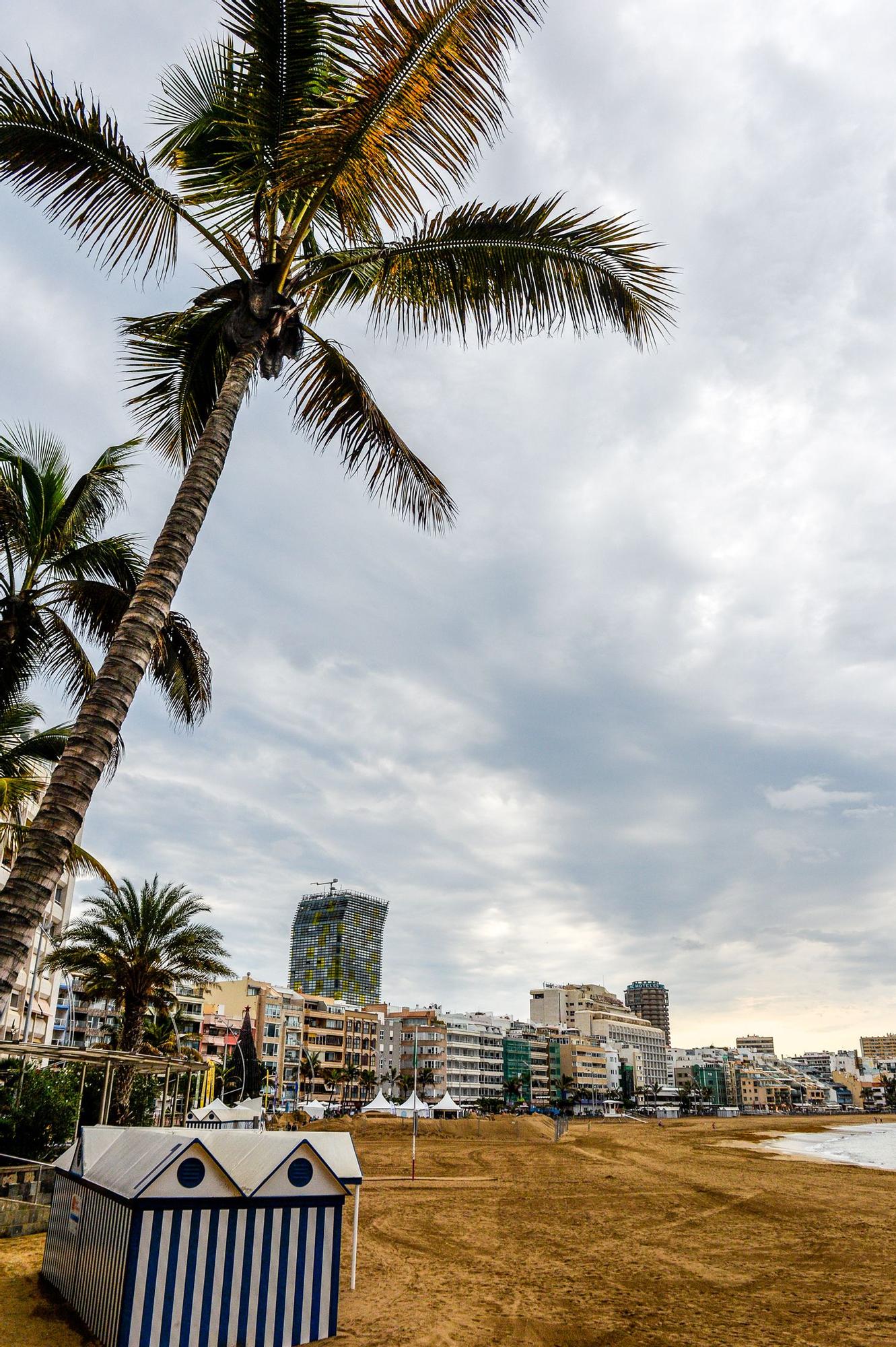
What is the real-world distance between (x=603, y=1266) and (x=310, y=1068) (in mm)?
91607

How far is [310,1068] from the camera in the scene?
97062 mm

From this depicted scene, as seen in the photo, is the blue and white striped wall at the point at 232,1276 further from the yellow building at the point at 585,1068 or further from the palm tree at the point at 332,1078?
the yellow building at the point at 585,1068

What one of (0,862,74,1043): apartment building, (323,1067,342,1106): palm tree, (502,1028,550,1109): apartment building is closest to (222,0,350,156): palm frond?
(0,862,74,1043): apartment building

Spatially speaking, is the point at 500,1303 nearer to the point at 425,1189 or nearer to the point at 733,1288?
the point at 733,1288

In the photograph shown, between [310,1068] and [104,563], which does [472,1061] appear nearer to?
[310,1068]

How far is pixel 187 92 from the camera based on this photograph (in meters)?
8.56

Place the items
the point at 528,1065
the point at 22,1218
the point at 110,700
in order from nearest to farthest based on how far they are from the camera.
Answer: the point at 110,700, the point at 22,1218, the point at 528,1065

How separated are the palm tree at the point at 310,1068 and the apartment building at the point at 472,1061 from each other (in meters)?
21.6

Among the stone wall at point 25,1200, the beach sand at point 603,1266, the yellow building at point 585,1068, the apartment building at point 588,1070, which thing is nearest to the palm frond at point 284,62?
the beach sand at point 603,1266

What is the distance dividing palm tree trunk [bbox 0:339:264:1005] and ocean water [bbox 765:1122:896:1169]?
50.3 metres

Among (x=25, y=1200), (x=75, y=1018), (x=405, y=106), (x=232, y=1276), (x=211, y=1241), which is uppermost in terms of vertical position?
(x=405, y=106)

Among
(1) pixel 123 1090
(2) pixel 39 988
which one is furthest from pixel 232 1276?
(2) pixel 39 988

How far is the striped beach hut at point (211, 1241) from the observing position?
7.89 m

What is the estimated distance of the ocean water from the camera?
53781 mm
